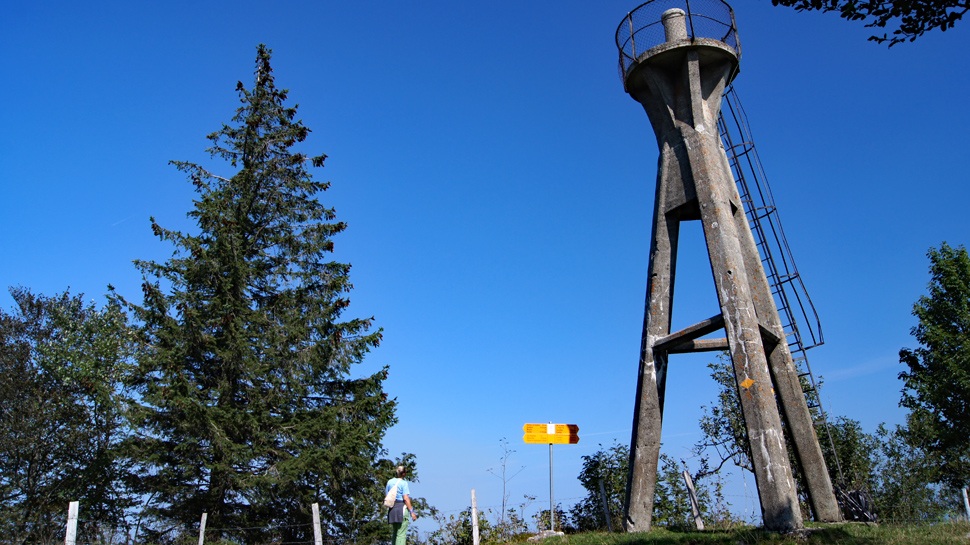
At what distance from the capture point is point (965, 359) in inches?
869

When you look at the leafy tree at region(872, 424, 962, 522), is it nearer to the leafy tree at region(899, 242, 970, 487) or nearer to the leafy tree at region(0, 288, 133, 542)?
the leafy tree at region(899, 242, 970, 487)

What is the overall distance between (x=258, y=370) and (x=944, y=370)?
76.5 feet

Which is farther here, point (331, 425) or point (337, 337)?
point (337, 337)

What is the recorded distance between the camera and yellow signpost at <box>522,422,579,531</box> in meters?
11.7

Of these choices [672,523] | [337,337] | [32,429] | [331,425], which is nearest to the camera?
[672,523]

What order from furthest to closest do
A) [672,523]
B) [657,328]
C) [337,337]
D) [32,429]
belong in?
[32,429] → [337,337] → [672,523] → [657,328]

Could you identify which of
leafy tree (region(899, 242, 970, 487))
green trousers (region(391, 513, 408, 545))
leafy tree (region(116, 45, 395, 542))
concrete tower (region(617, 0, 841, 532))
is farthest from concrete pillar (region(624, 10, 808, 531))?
leafy tree (region(899, 242, 970, 487))

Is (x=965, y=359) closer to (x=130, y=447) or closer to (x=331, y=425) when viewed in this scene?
(x=331, y=425)

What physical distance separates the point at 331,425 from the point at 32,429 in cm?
1345

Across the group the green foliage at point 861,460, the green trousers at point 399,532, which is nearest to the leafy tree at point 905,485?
the green foliage at point 861,460

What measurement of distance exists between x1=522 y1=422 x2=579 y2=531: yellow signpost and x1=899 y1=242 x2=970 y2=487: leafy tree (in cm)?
1407

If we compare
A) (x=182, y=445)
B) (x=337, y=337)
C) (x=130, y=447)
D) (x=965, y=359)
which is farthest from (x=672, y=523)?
(x=965, y=359)

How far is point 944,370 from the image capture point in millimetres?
23094

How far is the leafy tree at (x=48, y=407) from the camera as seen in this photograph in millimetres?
19641
